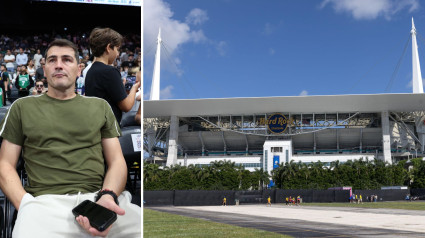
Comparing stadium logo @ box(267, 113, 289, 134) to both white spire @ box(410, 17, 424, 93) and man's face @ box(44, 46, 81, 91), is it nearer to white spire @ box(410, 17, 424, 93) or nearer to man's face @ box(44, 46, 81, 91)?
white spire @ box(410, 17, 424, 93)

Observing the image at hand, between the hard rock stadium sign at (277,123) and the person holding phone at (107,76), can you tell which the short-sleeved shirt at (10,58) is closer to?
the person holding phone at (107,76)

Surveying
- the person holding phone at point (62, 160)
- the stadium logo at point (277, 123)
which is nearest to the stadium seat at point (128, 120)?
the person holding phone at point (62, 160)

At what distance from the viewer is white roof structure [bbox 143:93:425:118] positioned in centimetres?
8169

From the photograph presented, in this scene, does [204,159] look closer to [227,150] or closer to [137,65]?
[227,150]

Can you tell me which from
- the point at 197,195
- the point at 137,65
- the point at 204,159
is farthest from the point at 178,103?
the point at 137,65

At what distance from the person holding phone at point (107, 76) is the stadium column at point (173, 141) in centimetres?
8697

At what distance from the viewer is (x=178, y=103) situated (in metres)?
Answer: 87.3

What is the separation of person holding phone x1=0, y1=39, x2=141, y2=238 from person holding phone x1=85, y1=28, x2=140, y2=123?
0.26m

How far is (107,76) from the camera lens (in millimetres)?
4273

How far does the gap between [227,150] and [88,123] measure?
94602mm

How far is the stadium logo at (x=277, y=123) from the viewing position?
88562mm

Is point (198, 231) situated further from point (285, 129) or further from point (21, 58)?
point (285, 129)

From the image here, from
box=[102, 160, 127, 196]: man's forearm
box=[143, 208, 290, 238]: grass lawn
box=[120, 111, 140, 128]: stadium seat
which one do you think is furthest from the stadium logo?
box=[102, 160, 127, 196]: man's forearm

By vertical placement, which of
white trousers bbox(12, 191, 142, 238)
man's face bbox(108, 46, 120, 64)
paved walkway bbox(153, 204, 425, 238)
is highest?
man's face bbox(108, 46, 120, 64)
